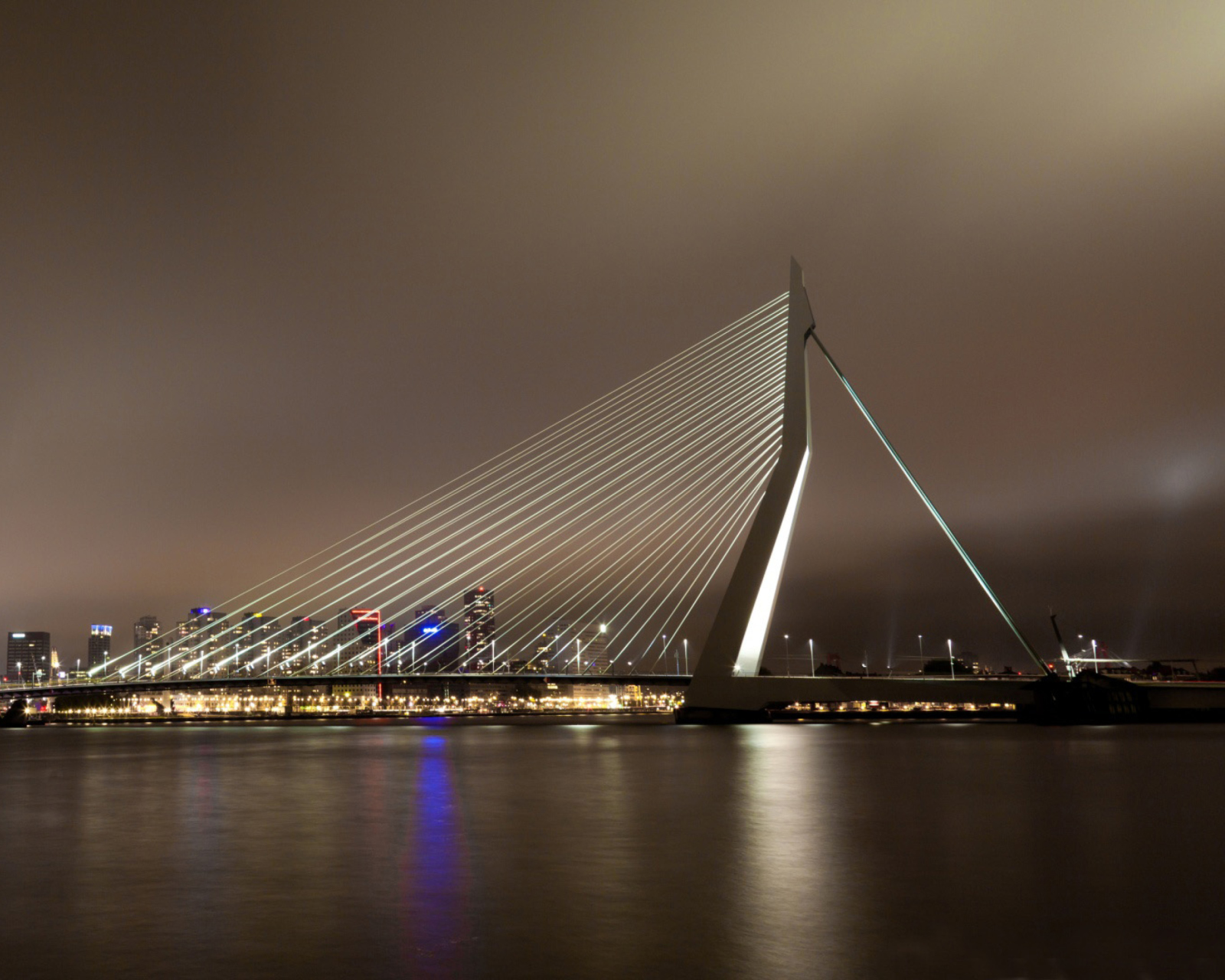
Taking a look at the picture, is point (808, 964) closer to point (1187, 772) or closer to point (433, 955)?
point (433, 955)

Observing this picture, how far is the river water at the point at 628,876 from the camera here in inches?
190

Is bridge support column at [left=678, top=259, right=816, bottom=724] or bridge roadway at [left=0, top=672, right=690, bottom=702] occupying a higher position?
bridge support column at [left=678, top=259, right=816, bottom=724]

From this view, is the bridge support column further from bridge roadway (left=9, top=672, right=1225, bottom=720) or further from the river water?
the river water

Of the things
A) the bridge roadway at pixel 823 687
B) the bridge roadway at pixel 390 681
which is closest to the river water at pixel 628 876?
the bridge roadway at pixel 823 687

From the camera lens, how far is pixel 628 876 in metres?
7.07

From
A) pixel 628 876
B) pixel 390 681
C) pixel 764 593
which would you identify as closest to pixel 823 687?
pixel 764 593

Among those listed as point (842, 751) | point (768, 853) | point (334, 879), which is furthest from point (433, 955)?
point (842, 751)

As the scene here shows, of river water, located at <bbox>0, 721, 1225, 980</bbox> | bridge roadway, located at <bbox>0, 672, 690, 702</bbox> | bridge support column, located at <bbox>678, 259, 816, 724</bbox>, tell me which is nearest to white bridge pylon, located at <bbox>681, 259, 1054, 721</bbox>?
bridge support column, located at <bbox>678, 259, 816, 724</bbox>

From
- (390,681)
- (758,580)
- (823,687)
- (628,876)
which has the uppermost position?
(758,580)

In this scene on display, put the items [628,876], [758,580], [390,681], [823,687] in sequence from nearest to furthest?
[628,876] → [758,580] → [823,687] → [390,681]

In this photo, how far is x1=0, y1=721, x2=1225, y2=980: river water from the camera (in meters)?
4.82

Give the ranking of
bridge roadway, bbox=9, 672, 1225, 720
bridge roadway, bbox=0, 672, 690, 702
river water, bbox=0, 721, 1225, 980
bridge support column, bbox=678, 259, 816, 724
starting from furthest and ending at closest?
bridge roadway, bbox=0, 672, 690, 702
bridge roadway, bbox=9, 672, 1225, 720
bridge support column, bbox=678, 259, 816, 724
river water, bbox=0, 721, 1225, 980

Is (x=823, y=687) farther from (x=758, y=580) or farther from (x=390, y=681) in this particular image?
(x=390, y=681)

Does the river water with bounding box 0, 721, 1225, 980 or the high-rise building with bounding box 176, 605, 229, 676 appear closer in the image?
the river water with bounding box 0, 721, 1225, 980
